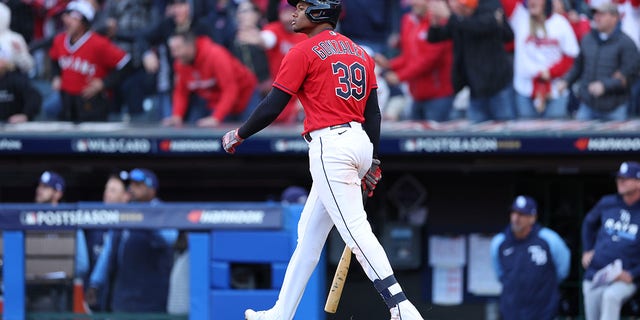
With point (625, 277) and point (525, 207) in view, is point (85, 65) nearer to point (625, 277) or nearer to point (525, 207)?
point (525, 207)

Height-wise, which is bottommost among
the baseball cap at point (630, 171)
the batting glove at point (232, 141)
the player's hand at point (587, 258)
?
the player's hand at point (587, 258)

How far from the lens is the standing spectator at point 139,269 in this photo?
7.18m

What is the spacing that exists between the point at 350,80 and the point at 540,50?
15.5 feet

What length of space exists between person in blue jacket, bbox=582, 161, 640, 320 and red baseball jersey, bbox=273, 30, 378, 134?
3.35 metres

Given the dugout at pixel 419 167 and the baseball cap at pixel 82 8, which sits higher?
the baseball cap at pixel 82 8

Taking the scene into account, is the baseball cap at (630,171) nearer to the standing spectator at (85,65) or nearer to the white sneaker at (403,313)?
the white sneaker at (403,313)

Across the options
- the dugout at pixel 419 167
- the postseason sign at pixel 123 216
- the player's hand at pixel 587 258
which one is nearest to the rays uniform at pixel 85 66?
the dugout at pixel 419 167

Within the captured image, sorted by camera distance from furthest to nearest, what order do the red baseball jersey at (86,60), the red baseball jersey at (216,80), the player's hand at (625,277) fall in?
1. the red baseball jersey at (86,60)
2. the red baseball jersey at (216,80)
3. the player's hand at (625,277)

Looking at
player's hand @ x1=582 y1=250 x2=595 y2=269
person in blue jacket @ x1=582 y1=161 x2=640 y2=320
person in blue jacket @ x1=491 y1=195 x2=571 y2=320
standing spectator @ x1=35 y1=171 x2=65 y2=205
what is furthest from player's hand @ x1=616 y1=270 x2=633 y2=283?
standing spectator @ x1=35 y1=171 x2=65 y2=205

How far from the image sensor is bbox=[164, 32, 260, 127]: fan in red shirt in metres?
10.1

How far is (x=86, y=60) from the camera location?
34.3ft

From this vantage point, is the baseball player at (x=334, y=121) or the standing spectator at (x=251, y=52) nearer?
the baseball player at (x=334, y=121)

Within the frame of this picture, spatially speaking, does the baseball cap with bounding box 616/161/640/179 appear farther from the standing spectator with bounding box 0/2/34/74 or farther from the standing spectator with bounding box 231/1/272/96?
the standing spectator with bounding box 0/2/34/74

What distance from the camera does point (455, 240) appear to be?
10898mm
